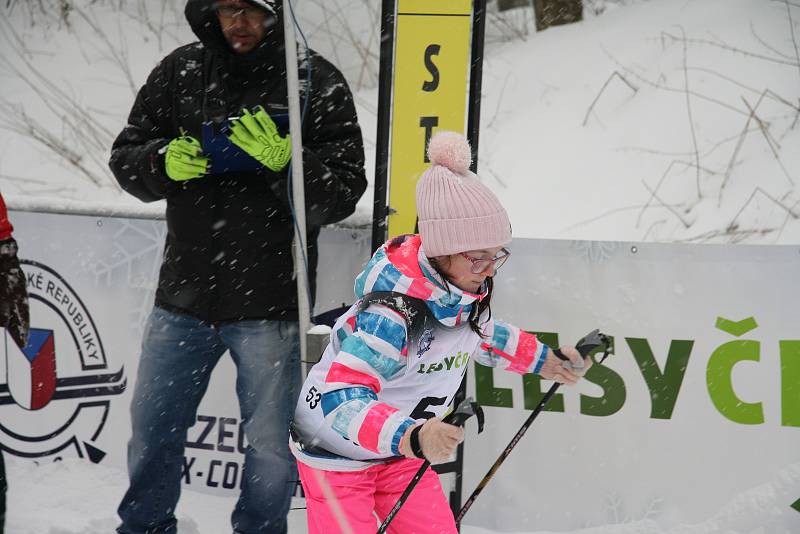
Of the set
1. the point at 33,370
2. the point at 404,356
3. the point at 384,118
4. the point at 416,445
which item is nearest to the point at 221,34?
the point at 384,118

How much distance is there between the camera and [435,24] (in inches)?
134

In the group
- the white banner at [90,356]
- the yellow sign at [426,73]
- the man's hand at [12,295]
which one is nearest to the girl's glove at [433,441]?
the yellow sign at [426,73]

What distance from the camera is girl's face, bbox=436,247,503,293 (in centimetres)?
245

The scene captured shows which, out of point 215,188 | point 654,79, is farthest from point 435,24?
point 654,79

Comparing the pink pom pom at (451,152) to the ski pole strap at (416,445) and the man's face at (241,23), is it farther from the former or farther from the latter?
the man's face at (241,23)

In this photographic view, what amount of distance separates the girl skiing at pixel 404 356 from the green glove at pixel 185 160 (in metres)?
→ 0.96

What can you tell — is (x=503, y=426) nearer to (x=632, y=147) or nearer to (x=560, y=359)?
(x=560, y=359)

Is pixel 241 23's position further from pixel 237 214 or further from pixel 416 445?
pixel 416 445

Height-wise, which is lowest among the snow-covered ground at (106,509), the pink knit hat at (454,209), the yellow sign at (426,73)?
the snow-covered ground at (106,509)

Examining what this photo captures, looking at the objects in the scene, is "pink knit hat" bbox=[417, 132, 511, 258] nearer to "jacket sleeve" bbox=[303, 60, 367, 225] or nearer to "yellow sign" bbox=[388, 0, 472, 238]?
"jacket sleeve" bbox=[303, 60, 367, 225]

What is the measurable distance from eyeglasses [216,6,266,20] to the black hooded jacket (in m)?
0.07

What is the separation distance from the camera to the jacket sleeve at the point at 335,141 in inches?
129

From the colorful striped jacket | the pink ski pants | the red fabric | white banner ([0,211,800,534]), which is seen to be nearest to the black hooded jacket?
the red fabric

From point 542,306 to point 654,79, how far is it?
2934mm
